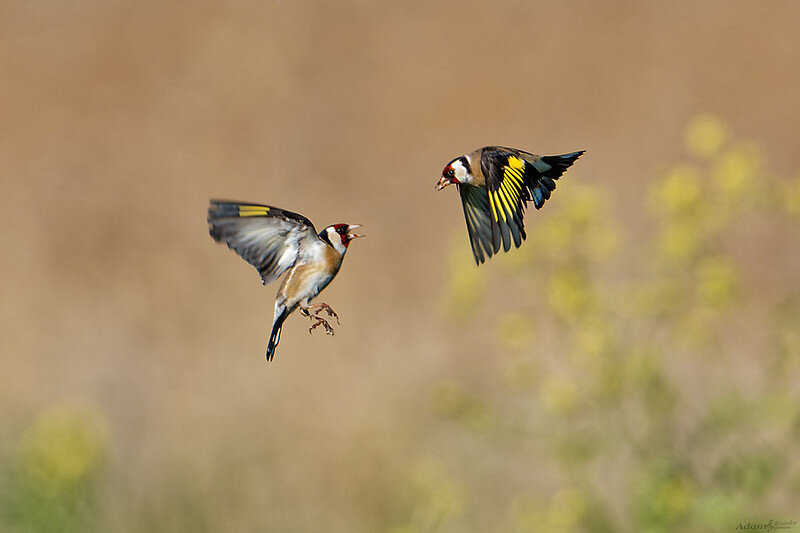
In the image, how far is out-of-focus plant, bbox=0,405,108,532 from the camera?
9.02 feet

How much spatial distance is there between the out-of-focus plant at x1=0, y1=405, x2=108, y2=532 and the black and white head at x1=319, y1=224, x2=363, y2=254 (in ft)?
6.37

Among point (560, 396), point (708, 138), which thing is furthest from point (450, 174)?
point (708, 138)

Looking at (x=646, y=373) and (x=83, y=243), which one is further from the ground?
(x=83, y=243)

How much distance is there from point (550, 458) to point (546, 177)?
247cm

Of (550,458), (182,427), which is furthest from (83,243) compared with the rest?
(550,458)

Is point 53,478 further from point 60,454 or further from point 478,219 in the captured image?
point 478,219

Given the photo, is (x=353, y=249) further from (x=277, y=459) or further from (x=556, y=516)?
(x=556, y=516)

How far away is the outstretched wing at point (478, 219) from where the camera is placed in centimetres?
86

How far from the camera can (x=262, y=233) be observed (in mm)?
1150

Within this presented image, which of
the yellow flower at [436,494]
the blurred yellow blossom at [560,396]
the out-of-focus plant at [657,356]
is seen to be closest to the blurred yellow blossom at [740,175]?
the out-of-focus plant at [657,356]

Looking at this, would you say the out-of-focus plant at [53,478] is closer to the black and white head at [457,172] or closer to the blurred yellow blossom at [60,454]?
the blurred yellow blossom at [60,454]

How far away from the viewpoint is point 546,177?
1064 mm

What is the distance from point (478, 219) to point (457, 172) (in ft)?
0.22

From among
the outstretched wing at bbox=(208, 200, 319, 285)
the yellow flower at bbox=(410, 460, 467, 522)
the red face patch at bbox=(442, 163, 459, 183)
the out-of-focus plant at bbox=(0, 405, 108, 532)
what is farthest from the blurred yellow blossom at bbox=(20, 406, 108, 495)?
the red face patch at bbox=(442, 163, 459, 183)
